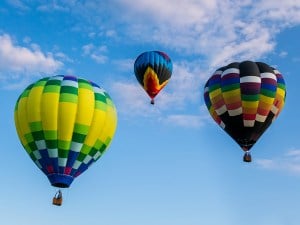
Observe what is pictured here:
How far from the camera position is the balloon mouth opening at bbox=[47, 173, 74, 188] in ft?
81.2

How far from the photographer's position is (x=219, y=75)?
94.8ft

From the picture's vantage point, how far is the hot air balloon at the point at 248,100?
27641 mm

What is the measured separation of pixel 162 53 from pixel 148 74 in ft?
5.88

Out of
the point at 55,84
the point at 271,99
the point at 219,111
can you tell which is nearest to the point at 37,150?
the point at 55,84

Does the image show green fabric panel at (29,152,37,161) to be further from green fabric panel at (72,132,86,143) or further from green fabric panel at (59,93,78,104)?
green fabric panel at (59,93,78,104)

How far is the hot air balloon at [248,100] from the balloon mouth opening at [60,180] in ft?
28.1

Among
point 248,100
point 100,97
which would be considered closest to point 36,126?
point 100,97

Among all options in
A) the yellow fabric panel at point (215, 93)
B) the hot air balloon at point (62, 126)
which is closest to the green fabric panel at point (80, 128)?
the hot air balloon at point (62, 126)

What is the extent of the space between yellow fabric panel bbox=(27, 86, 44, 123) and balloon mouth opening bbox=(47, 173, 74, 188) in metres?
2.62

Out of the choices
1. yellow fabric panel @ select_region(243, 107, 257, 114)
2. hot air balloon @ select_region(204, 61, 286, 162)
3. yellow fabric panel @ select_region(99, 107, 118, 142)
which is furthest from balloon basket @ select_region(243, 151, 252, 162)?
yellow fabric panel @ select_region(99, 107, 118, 142)

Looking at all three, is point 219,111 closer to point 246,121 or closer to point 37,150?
point 246,121

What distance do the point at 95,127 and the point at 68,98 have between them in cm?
178

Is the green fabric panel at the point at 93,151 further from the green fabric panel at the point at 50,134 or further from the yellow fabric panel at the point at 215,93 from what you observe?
the yellow fabric panel at the point at 215,93

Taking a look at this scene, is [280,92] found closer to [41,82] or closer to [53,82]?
[53,82]
